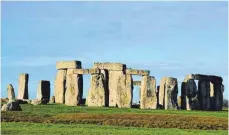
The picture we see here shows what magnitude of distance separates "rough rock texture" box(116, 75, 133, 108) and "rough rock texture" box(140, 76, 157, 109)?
3.09ft

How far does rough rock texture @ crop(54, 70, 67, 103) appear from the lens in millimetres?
51938

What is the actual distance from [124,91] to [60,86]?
704cm

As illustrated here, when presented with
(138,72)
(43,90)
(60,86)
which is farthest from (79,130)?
(43,90)

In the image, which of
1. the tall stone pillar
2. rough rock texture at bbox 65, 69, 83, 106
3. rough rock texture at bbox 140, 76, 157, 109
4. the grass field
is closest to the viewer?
the grass field

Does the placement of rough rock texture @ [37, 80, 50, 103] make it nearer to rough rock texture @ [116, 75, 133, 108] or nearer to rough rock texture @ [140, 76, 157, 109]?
rough rock texture @ [116, 75, 133, 108]

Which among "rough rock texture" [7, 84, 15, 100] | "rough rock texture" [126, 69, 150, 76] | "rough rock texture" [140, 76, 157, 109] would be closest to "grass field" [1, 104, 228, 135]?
"rough rock texture" [140, 76, 157, 109]

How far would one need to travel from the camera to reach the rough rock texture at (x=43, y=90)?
171ft

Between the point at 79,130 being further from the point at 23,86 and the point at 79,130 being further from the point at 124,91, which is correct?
the point at 23,86

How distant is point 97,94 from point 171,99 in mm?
5669

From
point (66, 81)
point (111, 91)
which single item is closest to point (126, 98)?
point (111, 91)

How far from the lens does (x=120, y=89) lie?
156ft

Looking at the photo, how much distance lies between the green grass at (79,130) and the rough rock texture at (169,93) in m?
18.5

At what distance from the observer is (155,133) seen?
87.1 ft

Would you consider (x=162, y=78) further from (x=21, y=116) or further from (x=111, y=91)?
(x=21, y=116)
